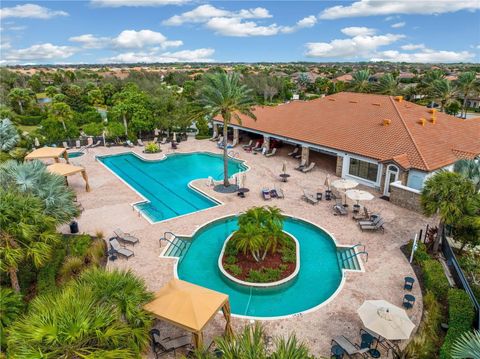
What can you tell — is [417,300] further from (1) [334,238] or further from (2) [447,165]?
(2) [447,165]

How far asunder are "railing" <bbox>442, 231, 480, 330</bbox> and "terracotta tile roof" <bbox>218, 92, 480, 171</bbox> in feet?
24.6

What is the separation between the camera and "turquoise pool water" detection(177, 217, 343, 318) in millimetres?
13273

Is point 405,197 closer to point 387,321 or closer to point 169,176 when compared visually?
point 387,321

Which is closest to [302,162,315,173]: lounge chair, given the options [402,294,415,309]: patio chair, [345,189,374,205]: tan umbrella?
[345,189,374,205]: tan umbrella

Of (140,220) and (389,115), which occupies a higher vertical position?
(389,115)

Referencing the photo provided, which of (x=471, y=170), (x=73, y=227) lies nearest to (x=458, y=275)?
(x=471, y=170)

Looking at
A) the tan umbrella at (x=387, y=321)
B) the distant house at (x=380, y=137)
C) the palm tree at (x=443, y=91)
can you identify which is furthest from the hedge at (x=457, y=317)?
the palm tree at (x=443, y=91)

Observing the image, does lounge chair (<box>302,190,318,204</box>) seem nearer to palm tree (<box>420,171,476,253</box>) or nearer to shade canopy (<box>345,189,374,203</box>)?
A: shade canopy (<box>345,189,374,203</box>)

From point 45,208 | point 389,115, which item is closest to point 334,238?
point 45,208

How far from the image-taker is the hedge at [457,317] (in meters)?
10.1

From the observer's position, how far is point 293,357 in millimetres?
7160

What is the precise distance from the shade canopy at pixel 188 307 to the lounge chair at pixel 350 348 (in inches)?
141

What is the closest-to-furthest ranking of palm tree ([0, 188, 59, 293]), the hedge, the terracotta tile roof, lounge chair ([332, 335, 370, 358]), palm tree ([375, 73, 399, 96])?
the hedge, lounge chair ([332, 335, 370, 358]), palm tree ([0, 188, 59, 293]), the terracotta tile roof, palm tree ([375, 73, 399, 96])

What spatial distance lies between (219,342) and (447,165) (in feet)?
73.1
